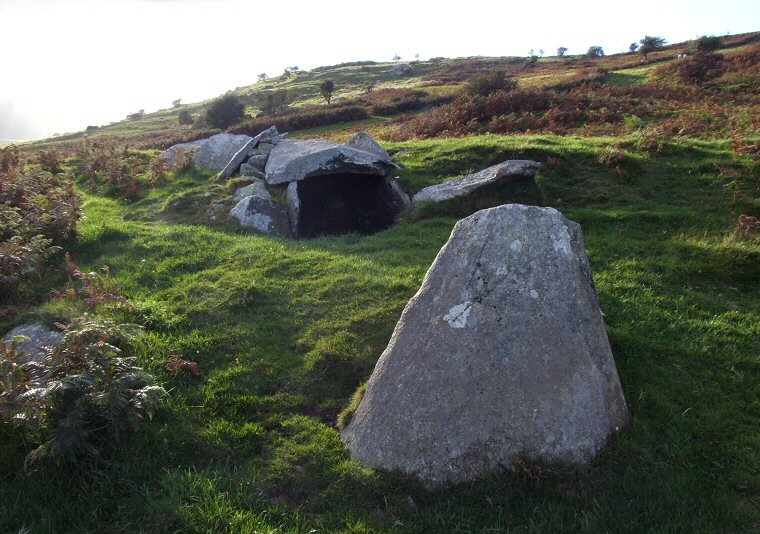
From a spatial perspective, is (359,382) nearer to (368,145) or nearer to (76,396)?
(76,396)

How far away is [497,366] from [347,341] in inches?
115

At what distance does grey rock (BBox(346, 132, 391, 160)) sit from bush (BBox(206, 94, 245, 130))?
36.6 m

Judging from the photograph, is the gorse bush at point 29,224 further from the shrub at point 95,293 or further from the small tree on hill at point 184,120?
the small tree on hill at point 184,120

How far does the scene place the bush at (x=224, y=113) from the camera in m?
50.0

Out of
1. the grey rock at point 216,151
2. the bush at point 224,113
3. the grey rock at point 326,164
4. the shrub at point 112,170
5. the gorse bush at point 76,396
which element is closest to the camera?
the gorse bush at point 76,396

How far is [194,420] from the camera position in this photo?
6246 mm

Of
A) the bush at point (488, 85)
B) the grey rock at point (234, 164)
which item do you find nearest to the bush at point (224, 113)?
the bush at point (488, 85)

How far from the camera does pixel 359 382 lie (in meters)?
6.98

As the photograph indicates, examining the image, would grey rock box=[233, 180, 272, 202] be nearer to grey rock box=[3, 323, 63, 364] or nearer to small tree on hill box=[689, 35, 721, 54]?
grey rock box=[3, 323, 63, 364]

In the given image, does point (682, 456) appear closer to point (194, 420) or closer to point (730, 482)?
point (730, 482)

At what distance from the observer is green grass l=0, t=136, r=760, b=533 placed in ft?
16.0

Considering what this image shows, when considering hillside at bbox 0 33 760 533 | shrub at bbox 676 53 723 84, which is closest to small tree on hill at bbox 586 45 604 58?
shrub at bbox 676 53 723 84

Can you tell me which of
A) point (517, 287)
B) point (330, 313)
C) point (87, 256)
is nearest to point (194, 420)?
point (330, 313)

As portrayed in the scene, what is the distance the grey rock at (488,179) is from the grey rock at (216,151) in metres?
10.3
